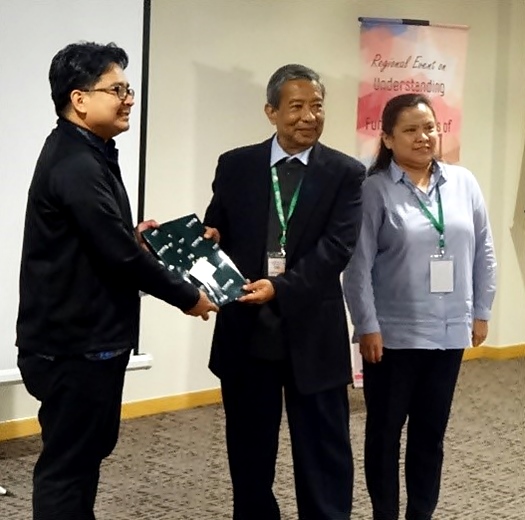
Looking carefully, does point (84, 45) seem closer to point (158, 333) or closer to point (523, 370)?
point (158, 333)

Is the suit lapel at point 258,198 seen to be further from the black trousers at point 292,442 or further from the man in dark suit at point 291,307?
the black trousers at point 292,442

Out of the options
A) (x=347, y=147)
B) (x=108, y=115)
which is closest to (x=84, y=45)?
(x=108, y=115)

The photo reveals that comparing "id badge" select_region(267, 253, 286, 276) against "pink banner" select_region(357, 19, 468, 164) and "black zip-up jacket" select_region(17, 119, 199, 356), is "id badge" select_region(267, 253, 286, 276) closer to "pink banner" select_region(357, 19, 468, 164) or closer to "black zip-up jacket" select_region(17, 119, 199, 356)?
"black zip-up jacket" select_region(17, 119, 199, 356)

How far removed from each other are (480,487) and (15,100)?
233 centimetres

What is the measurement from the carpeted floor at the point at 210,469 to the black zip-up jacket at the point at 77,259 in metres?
1.19

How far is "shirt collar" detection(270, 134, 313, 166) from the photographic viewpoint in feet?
8.70

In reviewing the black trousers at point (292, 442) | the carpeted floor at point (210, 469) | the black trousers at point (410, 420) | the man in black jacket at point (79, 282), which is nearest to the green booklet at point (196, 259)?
the man in black jacket at point (79, 282)

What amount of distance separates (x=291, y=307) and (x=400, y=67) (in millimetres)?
3421

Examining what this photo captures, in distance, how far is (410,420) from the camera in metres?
2.92

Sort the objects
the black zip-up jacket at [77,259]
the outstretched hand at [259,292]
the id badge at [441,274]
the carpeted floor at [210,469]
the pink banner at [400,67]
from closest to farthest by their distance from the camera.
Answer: the black zip-up jacket at [77,259], the outstretched hand at [259,292], the id badge at [441,274], the carpeted floor at [210,469], the pink banner at [400,67]

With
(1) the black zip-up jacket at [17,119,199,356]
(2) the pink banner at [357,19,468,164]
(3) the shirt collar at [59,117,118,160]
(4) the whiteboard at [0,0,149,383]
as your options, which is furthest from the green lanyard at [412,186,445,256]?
(2) the pink banner at [357,19,468,164]

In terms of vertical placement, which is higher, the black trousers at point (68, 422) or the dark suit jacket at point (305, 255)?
the dark suit jacket at point (305, 255)

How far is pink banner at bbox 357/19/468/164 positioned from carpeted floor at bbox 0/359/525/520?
169 cm

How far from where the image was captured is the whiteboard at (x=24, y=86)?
3627mm
